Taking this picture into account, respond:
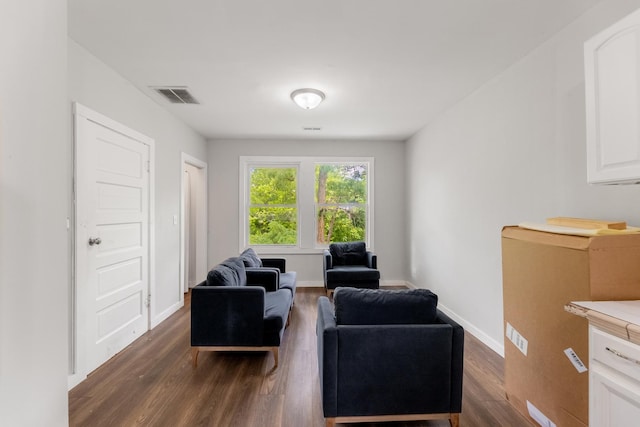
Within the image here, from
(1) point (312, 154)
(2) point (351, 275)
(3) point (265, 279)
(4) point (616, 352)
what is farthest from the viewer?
(1) point (312, 154)

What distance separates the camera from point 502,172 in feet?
9.21

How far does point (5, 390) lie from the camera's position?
28.8 inches

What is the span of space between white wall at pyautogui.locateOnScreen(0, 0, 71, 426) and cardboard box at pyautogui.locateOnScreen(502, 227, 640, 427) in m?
2.07

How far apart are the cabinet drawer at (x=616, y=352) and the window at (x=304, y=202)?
4.29 meters

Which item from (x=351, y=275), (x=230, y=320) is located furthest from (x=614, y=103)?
(x=351, y=275)

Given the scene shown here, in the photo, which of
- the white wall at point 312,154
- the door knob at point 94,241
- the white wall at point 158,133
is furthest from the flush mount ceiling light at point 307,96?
the door knob at point 94,241

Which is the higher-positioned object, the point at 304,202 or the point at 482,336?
the point at 304,202

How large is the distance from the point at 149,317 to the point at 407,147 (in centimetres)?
461

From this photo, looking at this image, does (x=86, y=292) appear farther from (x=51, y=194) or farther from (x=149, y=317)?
(x=51, y=194)

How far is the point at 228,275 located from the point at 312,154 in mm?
3182

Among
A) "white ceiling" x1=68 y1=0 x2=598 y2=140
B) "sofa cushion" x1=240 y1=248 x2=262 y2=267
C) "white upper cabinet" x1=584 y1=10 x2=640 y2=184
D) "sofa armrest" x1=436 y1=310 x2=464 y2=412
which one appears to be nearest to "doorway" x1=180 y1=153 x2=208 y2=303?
"sofa cushion" x1=240 y1=248 x2=262 y2=267

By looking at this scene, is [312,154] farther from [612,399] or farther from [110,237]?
[612,399]

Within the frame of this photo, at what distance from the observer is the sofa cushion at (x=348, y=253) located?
5020mm

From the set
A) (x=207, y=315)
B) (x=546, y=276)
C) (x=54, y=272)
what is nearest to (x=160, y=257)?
(x=207, y=315)
